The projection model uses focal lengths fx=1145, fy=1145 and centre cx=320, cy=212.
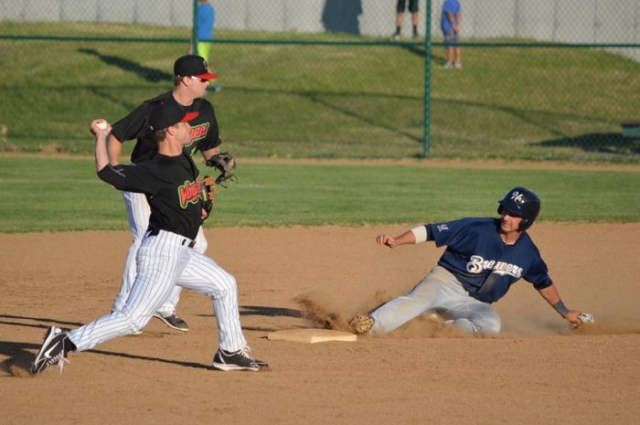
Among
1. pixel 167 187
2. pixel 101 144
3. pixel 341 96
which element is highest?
pixel 101 144

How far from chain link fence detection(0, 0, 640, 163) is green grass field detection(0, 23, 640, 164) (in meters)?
0.04

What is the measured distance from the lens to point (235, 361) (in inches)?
261

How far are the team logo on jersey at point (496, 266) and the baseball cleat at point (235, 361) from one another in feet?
6.38

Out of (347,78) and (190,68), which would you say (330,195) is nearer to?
(190,68)

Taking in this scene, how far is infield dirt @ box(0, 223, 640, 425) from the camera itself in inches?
232

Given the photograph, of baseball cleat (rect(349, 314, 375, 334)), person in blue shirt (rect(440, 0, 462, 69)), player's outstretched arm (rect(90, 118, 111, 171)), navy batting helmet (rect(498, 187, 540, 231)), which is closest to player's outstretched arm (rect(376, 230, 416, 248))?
baseball cleat (rect(349, 314, 375, 334))

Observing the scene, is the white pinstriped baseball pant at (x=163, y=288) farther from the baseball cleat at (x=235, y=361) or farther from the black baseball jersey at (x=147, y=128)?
the black baseball jersey at (x=147, y=128)

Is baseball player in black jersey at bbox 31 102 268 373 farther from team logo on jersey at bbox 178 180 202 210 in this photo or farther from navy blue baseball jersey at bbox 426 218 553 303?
navy blue baseball jersey at bbox 426 218 553 303

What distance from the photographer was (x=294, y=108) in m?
24.0

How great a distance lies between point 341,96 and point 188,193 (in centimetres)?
1854

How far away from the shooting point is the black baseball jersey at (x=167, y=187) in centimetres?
625

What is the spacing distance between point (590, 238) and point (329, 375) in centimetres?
650

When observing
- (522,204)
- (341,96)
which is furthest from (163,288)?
(341,96)

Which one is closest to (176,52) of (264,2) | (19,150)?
(264,2)
